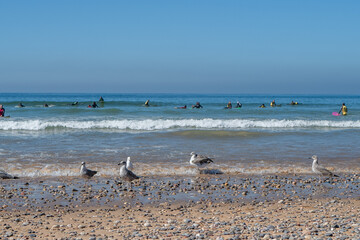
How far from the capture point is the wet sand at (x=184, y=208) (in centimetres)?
676

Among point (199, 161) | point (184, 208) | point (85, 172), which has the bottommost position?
point (184, 208)

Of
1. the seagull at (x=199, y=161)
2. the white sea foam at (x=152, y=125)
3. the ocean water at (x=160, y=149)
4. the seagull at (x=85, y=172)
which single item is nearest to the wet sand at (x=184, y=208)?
the seagull at (x=85, y=172)

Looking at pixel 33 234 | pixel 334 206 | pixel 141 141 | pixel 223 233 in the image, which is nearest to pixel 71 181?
pixel 33 234

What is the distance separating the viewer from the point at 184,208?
859 centimetres

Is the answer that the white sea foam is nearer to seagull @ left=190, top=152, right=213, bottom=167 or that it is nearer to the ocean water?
the ocean water

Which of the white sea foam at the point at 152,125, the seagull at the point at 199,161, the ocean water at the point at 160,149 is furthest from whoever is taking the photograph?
the white sea foam at the point at 152,125

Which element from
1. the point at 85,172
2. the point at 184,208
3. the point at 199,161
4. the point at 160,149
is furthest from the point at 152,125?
the point at 184,208

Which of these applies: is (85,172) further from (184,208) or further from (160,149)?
(160,149)

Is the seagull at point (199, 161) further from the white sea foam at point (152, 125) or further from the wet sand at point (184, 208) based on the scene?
the white sea foam at point (152, 125)

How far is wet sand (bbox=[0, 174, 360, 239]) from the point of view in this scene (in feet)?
22.2

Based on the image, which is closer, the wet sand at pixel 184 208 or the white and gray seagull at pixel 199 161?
the wet sand at pixel 184 208

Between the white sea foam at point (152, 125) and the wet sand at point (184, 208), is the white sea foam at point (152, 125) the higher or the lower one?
the higher one

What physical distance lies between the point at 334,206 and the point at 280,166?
474cm

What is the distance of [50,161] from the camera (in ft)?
44.7
